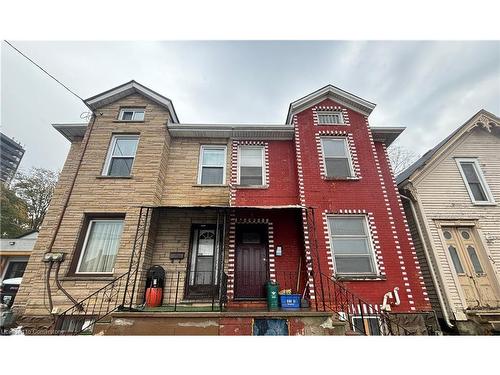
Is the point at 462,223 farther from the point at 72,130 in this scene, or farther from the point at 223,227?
the point at 72,130

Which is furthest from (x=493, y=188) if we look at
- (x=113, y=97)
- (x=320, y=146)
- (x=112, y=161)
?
(x=113, y=97)

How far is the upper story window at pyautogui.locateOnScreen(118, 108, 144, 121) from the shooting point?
9163mm

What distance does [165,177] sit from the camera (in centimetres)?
854

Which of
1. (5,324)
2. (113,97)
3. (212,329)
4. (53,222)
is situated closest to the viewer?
(212,329)

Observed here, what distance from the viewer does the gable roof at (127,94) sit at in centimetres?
899

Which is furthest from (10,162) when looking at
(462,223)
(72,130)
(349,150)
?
(462,223)

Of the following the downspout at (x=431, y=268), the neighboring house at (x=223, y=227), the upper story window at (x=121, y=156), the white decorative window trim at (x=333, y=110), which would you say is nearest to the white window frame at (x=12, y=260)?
the neighboring house at (x=223, y=227)

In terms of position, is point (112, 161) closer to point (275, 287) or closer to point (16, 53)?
point (16, 53)

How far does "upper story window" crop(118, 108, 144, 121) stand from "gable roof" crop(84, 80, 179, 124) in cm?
62

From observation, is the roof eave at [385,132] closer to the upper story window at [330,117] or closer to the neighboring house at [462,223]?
the upper story window at [330,117]

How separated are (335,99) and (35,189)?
28.0 metres

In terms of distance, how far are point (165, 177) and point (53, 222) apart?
11.9 feet

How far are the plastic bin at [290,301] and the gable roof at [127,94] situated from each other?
25.9 ft

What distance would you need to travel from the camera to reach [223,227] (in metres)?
7.09
